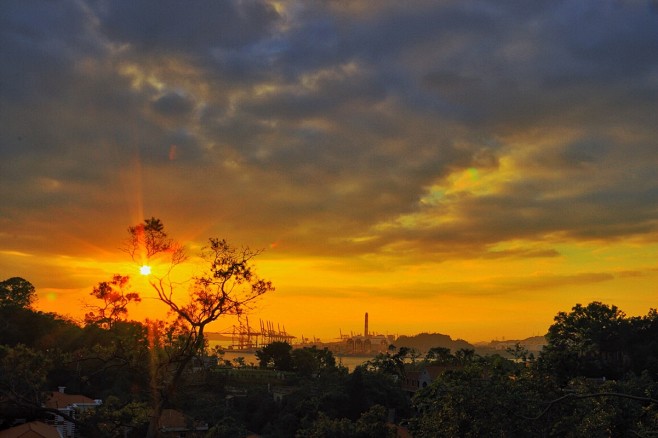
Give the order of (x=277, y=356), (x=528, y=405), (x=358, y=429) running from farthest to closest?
(x=277, y=356) → (x=358, y=429) → (x=528, y=405)

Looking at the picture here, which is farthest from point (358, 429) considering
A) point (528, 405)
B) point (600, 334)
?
point (600, 334)

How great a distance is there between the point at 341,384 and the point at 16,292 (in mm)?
54513

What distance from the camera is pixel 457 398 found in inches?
698

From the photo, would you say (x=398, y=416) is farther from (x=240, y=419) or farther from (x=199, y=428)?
(x=199, y=428)

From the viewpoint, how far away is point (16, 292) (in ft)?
284

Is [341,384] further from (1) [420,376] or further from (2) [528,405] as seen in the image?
(2) [528,405]

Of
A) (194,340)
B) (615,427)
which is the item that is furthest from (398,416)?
(194,340)

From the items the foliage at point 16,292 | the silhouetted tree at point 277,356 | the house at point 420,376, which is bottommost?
the house at point 420,376

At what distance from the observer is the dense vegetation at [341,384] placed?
17.5m

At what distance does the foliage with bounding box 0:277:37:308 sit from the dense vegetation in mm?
215

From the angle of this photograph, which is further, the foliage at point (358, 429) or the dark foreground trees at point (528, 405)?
the foliage at point (358, 429)

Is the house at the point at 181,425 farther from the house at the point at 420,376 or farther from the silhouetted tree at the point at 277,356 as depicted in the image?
the silhouetted tree at the point at 277,356

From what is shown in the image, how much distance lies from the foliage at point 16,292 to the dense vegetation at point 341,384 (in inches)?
8.4

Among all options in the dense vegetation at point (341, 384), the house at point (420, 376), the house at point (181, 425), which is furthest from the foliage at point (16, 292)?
the house at point (420, 376)
